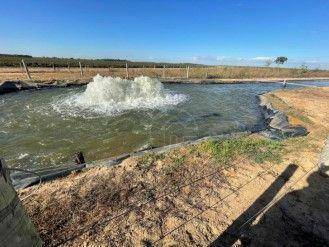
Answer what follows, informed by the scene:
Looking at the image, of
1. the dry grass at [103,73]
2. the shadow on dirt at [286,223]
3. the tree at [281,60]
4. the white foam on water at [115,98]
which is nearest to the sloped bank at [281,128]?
the shadow on dirt at [286,223]

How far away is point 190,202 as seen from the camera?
547 cm

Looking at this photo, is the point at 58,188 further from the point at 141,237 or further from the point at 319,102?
the point at 319,102

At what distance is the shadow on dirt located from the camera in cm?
454

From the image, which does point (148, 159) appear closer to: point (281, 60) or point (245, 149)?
point (245, 149)

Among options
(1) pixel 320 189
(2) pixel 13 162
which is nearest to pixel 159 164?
(1) pixel 320 189

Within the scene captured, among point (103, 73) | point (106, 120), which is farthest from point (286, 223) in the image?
point (103, 73)

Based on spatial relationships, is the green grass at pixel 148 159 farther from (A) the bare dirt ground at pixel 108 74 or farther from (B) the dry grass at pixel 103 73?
(B) the dry grass at pixel 103 73

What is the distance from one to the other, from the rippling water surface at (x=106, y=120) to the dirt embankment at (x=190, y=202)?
2.59m

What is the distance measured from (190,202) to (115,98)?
39.4ft

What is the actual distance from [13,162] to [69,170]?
279cm

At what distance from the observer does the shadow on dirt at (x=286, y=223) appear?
14.9ft

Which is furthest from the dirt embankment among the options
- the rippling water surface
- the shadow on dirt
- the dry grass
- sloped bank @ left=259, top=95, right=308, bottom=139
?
the dry grass

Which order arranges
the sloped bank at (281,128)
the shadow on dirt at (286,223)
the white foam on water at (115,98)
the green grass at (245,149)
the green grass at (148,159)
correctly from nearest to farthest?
the shadow on dirt at (286,223) → the green grass at (148,159) → the green grass at (245,149) → the sloped bank at (281,128) → the white foam on water at (115,98)

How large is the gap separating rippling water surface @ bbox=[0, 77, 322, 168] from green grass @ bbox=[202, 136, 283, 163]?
2246 millimetres
